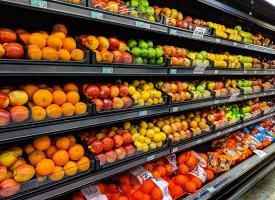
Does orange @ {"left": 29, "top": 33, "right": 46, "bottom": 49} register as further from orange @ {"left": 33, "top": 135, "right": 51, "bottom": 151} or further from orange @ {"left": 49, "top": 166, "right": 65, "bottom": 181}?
orange @ {"left": 49, "top": 166, "right": 65, "bottom": 181}

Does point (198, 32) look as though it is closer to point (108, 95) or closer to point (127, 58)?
point (127, 58)

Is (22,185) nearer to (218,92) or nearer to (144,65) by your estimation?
(144,65)

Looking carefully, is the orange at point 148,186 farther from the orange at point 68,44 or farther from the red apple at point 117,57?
the orange at point 68,44

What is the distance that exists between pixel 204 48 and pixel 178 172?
1.64 meters

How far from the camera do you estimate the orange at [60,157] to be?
4.71 ft

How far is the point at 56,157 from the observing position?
144cm

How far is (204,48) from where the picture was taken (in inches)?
125

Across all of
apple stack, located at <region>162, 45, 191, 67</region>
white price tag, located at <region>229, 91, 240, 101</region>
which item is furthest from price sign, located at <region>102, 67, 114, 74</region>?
white price tag, located at <region>229, 91, 240, 101</region>

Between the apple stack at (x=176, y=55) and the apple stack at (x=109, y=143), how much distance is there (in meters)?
0.77

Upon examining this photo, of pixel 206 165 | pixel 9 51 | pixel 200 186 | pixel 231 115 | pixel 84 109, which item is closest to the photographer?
pixel 9 51

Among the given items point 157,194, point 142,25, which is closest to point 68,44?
point 142,25

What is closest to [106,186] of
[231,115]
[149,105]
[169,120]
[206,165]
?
[149,105]

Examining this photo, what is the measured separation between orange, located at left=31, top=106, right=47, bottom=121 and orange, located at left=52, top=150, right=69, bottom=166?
27cm

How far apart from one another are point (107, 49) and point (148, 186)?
42.9 inches
